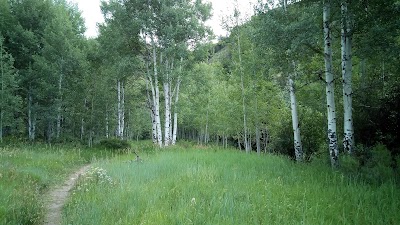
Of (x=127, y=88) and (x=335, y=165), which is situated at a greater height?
(x=127, y=88)

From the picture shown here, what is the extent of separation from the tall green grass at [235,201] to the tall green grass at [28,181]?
0.79 metres

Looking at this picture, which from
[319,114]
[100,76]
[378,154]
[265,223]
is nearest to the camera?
[265,223]

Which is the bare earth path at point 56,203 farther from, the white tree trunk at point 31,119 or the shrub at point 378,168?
the white tree trunk at point 31,119

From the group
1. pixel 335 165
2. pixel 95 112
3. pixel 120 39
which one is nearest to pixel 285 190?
pixel 335 165

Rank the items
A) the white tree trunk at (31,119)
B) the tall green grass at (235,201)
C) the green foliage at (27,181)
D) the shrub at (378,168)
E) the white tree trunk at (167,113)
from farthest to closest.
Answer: the white tree trunk at (31,119)
the white tree trunk at (167,113)
the shrub at (378,168)
the green foliage at (27,181)
the tall green grass at (235,201)

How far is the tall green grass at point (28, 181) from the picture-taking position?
5.73 metres

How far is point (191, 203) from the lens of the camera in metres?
5.39

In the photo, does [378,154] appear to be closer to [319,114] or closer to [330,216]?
[330,216]

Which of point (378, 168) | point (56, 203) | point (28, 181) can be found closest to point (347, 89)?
point (378, 168)

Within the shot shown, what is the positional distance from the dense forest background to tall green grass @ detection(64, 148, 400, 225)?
2.95m

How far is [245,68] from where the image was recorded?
18609 mm

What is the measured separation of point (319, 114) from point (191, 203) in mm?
13176

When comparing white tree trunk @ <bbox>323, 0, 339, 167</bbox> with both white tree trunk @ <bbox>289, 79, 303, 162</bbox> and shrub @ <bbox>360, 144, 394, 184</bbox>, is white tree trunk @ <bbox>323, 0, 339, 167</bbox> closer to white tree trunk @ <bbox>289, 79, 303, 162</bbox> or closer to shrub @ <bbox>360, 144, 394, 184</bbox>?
shrub @ <bbox>360, 144, 394, 184</bbox>

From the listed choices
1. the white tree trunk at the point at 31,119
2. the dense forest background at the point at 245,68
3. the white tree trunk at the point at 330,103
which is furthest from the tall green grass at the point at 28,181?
the white tree trunk at the point at 31,119
